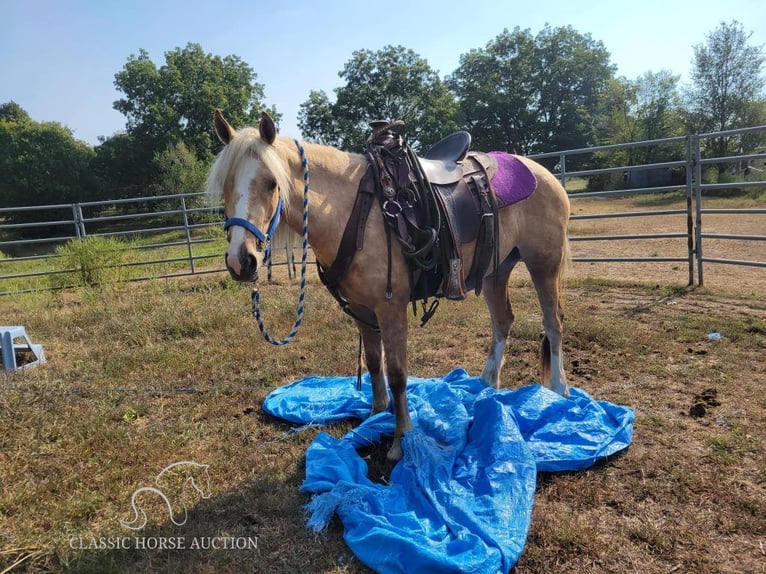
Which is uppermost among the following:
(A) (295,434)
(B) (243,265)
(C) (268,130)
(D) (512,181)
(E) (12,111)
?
(E) (12,111)

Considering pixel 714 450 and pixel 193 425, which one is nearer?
pixel 714 450

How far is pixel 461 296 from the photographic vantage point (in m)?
2.62

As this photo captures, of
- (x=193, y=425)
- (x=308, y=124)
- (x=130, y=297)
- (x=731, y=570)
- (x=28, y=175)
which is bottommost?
(x=731, y=570)

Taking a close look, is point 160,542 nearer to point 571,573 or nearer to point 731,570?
point 571,573

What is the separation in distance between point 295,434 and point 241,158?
1.70 meters

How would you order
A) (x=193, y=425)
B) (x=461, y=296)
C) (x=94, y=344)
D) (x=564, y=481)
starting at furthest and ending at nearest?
1. (x=94, y=344)
2. (x=193, y=425)
3. (x=461, y=296)
4. (x=564, y=481)

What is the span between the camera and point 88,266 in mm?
7055

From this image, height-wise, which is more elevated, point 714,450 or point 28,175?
point 28,175

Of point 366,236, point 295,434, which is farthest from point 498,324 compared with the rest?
point 295,434

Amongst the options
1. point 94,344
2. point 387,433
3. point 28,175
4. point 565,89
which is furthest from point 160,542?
point 565,89

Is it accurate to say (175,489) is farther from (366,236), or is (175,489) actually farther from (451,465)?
(366,236)

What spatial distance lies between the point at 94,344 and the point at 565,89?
1553 inches

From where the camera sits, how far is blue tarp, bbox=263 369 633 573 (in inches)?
71.2

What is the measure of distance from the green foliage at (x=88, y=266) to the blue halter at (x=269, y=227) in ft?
19.9
